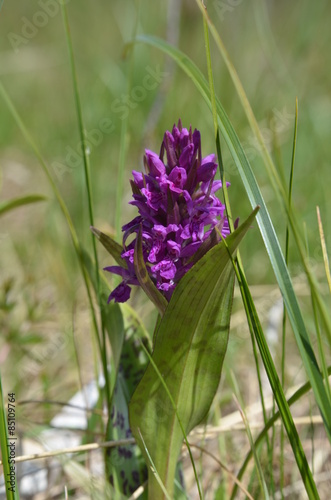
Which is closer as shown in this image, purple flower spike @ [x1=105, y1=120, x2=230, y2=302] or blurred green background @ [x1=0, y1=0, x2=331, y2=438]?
purple flower spike @ [x1=105, y1=120, x2=230, y2=302]

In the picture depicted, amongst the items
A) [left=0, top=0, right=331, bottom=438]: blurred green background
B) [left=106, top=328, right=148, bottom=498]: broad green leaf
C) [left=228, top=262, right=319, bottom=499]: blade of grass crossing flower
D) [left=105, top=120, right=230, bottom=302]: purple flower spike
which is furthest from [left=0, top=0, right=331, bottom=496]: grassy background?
[left=106, top=328, right=148, bottom=498]: broad green leaf

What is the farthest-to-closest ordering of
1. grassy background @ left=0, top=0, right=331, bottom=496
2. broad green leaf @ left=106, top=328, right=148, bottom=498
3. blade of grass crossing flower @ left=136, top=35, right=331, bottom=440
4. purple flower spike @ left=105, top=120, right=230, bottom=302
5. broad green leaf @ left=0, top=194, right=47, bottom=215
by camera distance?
grassy background @ left=0, top=0, right=331, bottom=496
broad green leaf @ left=0, top=194, right=47, bottom=215
broad green leaf @ left=106, top=328, right=148, bottom=498
purple flower spike @ left=105, top=120, right=230, bottom=302
blade of grass crossing flower @ left=136, top=35, right=331, bottom=440

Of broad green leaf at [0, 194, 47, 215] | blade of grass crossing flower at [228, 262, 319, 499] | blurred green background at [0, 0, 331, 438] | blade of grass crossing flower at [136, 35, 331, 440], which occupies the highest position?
blurred green background at [0, 0, 331, 438]

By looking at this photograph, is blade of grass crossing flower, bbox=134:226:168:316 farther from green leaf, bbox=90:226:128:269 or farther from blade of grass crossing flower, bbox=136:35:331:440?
blade of grass crossing flower, bbox=136:35:331:440

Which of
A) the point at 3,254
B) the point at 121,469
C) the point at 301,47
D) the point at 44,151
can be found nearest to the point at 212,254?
the point at 121,469

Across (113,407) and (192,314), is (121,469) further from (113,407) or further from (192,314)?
(192,314)

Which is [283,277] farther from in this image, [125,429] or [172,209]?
[125,429]

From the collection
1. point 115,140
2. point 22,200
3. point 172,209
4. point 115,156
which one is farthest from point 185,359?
point 115,140
